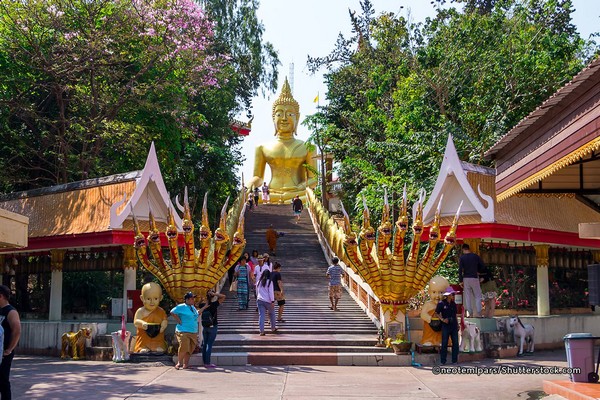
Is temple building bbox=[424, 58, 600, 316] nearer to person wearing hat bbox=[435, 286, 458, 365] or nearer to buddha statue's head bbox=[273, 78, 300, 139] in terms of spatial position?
person wearing hat bbox=[435, 286, 458, 365]

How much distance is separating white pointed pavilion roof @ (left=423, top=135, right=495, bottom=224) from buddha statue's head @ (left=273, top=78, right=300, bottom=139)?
26.8 meters

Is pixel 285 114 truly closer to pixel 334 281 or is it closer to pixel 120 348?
pixel 334 281

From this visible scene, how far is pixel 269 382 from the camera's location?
42.7 ft

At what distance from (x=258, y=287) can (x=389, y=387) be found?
600cm

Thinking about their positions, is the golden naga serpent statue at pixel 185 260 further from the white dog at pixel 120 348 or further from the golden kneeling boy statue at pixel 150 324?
the white dog at pixel 120 348

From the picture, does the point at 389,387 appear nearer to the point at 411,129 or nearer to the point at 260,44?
the point at 411,129

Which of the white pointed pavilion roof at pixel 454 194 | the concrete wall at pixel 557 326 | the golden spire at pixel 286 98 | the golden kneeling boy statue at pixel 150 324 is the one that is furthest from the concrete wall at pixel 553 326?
the golden spire at pixel 286 98

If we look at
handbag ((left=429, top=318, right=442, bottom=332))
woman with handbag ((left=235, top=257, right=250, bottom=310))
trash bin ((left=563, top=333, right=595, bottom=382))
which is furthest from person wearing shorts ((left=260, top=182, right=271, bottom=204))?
trash bin ((left=563, top=333, right=595, bottom=382))

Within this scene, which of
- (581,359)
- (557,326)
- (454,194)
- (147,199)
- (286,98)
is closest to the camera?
(581,359)

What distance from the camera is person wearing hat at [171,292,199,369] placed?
15.0 meters

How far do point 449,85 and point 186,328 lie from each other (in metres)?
14.2

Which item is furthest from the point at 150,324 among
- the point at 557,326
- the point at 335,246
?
the point at 335,246

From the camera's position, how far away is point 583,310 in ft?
70.9

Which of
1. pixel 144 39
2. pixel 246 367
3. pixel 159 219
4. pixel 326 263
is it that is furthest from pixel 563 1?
pixel 246 367
